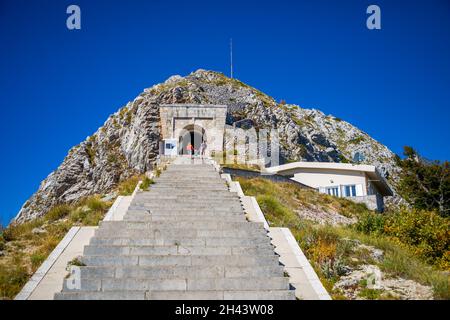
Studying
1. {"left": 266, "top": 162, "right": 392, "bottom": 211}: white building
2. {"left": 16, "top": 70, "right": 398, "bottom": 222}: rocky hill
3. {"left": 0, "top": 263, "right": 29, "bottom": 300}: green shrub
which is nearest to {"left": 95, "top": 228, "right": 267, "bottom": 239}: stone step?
{"left": 0, "top": 263, "right": 29, "bottom": 300}: green shrub

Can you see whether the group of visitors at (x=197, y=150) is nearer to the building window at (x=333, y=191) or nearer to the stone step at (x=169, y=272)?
the building window at (x=333, y=191)

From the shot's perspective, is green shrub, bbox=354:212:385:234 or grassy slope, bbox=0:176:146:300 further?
green shrub, bbox=354:212:385:234

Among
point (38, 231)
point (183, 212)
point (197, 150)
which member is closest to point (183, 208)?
point (183, 212)

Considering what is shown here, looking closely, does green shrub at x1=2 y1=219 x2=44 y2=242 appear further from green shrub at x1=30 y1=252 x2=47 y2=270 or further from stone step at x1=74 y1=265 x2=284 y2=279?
stone step at x1=74 y1=265 x2=284 y2=279

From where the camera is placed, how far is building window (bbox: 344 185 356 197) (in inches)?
1178

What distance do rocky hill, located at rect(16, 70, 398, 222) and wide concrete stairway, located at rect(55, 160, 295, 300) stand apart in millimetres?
29086

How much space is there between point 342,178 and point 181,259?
24.2m

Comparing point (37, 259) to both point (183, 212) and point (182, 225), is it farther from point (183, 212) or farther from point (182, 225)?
point (183, 212)

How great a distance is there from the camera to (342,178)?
3053cm

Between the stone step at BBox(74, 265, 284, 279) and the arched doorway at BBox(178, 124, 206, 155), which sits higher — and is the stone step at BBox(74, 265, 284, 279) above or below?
below

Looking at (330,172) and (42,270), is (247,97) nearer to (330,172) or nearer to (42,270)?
(330,172)

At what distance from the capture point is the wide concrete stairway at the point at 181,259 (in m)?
7.63

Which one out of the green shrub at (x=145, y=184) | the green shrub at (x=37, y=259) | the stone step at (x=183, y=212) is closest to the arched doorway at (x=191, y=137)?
the green shrub at (x=145, y=184)
